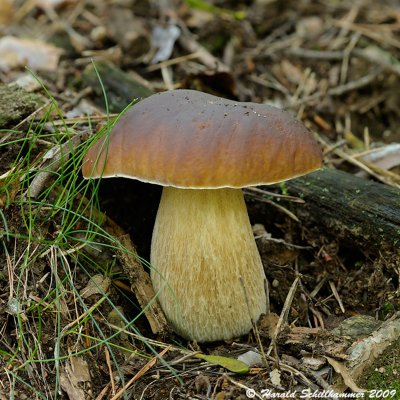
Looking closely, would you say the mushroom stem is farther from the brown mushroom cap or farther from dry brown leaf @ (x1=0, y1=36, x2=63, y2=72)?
dry brown leaf @ (x1=0, y1=36, x2=63, y2=72)

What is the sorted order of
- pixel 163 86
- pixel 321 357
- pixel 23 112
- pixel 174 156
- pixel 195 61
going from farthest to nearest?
pixel 195 61
pixel 163 86
pixel 23 112
pixel 321 357
pixel 174 156

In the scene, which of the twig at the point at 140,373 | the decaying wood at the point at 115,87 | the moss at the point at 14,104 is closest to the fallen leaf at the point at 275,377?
the twig at the point at 140,373

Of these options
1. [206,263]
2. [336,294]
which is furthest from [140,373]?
[336,294]

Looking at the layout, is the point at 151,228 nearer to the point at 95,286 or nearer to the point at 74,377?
the point at 95,286

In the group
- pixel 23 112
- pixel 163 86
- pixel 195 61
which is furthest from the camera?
pixel 195 61

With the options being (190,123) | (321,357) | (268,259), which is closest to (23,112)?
(190,123)

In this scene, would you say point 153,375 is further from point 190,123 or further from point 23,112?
point 23,112
